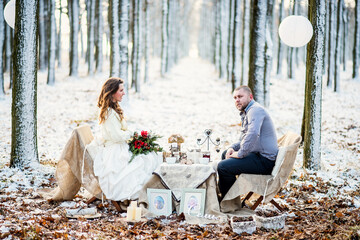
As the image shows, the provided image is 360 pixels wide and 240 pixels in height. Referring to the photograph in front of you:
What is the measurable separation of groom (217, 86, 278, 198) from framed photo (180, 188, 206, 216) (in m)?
0.44

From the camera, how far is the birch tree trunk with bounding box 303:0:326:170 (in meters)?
6.86

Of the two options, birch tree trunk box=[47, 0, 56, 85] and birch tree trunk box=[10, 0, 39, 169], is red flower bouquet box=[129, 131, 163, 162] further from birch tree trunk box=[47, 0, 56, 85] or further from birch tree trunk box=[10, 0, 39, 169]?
birch tree trunk box=[47, 0, 56, 85]

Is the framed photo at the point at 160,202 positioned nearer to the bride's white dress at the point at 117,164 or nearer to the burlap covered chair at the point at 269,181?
the bride's white dress at the point at 117,164

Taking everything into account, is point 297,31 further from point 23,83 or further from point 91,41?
point 91,41

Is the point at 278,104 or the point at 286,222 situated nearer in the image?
the point at 286,222

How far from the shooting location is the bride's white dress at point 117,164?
17.0 ft

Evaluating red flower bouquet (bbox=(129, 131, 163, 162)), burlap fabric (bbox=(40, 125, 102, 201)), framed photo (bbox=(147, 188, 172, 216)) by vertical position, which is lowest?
framed photo (bbox=(147, 188, 172, 216))

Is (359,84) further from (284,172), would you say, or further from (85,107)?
(284,172)

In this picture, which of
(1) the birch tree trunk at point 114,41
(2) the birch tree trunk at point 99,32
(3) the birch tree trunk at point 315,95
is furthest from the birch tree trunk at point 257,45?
(2) the birch tree trunk at point 99,32

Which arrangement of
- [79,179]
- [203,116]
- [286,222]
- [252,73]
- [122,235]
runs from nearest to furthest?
[122,235], [286,222], [79,179], [252,73], [203,116]

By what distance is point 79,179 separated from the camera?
5.36m

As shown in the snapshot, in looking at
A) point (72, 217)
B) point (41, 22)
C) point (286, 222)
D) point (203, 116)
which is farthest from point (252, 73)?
point (41, 22)

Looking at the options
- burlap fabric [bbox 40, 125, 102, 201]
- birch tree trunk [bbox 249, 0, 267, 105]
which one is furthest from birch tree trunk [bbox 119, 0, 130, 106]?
burlap fabric [bbox 40, 125, 102, 201]

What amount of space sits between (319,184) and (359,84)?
52.2 feet
